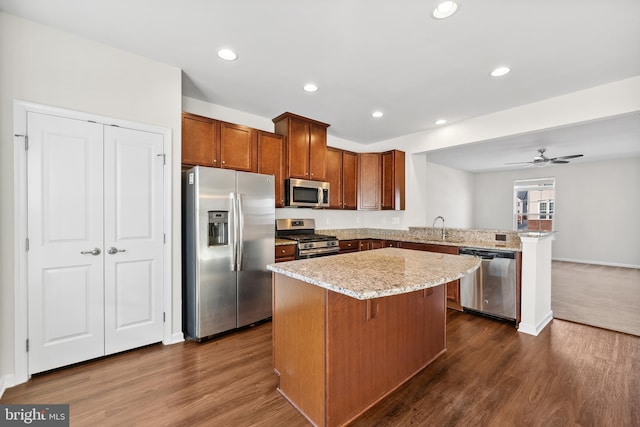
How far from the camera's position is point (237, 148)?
11.2 ft

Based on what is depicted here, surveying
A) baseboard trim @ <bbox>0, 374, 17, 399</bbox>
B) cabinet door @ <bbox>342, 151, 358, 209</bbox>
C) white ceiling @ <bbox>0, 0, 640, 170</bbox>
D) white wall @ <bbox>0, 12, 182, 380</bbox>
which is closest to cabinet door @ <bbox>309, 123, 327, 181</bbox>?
cabinet door @ <bbox>342, 151, 358, 209</bbox>

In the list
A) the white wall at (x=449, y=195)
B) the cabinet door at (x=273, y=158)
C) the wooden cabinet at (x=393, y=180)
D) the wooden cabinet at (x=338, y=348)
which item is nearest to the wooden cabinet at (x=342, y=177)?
the wooden cabinet at (x=393, y=180)

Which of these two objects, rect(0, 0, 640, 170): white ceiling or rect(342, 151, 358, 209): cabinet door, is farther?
rect(342, 151, 358, 209): cabinet door

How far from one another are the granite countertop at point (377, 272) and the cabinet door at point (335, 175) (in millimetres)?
2425

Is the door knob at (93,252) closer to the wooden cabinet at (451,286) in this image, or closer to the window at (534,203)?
the wooden cabinet at (451,286)

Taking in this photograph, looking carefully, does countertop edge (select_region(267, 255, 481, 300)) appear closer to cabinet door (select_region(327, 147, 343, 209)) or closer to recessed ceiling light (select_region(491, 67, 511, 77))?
recessed ceiling light (select_region(491, 67, 511, 77))

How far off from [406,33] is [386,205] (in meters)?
3.00

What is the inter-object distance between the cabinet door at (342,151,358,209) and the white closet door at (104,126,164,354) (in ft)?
9.54

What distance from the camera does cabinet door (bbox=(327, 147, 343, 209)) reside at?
460cm

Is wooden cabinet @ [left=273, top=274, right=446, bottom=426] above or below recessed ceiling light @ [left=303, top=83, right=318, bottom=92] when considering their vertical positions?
below

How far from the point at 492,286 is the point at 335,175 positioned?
275cm

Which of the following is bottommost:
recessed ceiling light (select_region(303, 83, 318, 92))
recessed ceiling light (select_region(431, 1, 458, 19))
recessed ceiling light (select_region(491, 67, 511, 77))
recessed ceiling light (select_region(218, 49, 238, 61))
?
recessed ceiling light (select_region(491, 67, 511, 77))

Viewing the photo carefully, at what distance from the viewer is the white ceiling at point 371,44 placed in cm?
187

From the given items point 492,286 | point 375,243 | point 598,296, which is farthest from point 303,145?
point 598,296
